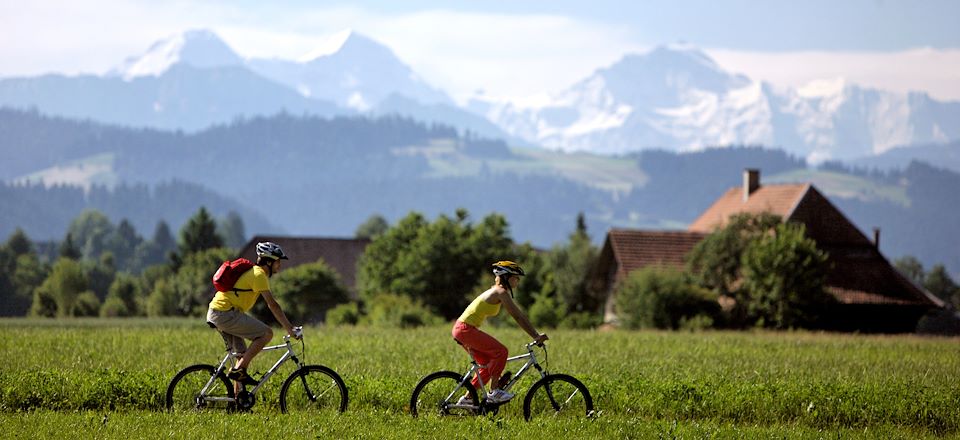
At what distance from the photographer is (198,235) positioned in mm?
145625

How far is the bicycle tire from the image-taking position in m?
15.6

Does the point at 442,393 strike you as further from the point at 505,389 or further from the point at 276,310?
the point at 276,310

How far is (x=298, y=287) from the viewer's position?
250 feet

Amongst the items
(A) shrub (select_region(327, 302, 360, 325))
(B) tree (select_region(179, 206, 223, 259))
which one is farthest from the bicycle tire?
(B) tree (select_region(179, 206, 223, 259))

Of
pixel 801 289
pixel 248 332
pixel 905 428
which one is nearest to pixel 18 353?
pixel 248 332

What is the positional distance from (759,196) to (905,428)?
217 ft

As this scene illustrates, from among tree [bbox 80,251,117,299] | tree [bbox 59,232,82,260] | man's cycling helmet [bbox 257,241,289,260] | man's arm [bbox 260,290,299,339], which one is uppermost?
man's cycling helmet [bbox 257,241,289,260]

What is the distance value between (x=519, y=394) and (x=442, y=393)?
2.50 metres

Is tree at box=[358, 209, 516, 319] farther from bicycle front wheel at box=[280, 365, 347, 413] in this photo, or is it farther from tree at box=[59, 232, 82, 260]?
tree at box=[59, 232, 82, 260]

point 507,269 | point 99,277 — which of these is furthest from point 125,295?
point 507,269

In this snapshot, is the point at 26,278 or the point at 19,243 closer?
the point at 26,278

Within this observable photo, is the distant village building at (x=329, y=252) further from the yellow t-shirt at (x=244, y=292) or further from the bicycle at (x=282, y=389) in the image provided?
the yellow t-shirt at (x=244, y=292)

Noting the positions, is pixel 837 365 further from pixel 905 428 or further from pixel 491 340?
pixel 491 340

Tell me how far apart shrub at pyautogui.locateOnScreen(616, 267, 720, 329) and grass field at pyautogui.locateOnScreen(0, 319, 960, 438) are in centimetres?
2940
